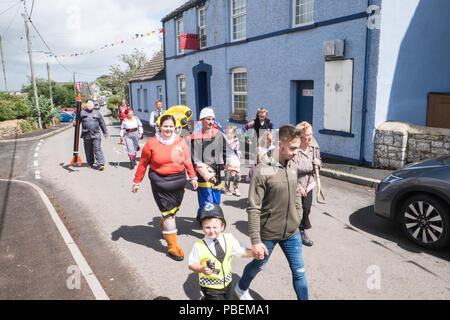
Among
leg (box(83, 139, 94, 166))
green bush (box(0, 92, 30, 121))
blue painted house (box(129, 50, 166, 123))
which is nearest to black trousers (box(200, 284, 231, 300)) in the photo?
leg (box(83, 139, 94, 166))

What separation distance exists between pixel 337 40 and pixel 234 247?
28.3 ft

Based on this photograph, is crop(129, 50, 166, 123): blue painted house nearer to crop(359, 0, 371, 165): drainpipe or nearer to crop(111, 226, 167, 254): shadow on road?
crop(359, 0, 371, 165): drainpipe

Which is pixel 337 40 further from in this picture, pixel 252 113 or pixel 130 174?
pixel 130 174

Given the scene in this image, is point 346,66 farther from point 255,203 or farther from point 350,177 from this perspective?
point 255,203

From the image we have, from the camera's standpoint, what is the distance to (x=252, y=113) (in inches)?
575

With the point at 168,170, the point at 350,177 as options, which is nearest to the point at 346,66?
the point at 350,177

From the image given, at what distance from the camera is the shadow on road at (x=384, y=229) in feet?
16.4

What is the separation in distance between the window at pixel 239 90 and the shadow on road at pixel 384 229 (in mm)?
9181

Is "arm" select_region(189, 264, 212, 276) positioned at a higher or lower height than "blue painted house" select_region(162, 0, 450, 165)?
lower

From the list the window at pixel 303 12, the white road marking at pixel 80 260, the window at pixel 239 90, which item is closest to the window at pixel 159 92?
the window at pixel 239 90

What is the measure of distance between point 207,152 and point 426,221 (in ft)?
10.9

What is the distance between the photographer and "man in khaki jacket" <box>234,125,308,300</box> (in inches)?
128

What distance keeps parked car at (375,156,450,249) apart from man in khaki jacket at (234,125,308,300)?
95.5 inches

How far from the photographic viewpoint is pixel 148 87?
85.8 feet
